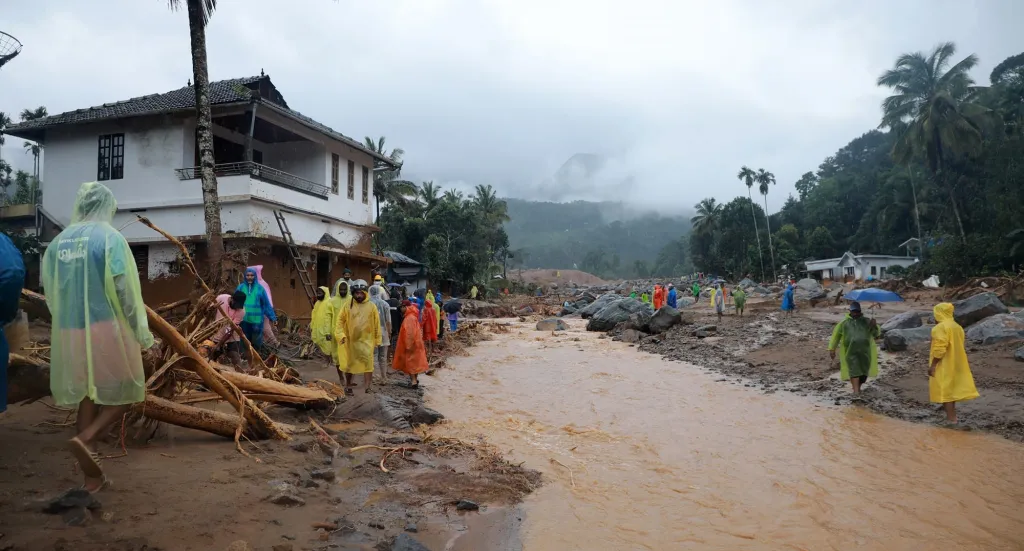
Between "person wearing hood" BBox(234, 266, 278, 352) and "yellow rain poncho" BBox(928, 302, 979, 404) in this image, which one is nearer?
"yellow rain poncho" BBox(928, 302, 979, 404)

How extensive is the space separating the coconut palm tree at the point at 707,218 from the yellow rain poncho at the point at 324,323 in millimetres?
69709

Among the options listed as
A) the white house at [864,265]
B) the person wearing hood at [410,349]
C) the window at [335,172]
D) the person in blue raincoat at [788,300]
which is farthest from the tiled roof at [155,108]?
the white house at [864,265]

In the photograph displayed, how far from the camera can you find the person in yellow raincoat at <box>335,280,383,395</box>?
8.46 meters

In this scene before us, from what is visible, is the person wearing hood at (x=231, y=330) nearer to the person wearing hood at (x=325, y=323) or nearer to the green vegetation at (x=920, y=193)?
the person wearing hood at (x=325, y=323)

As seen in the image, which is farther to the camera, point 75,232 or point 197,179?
point 197,179

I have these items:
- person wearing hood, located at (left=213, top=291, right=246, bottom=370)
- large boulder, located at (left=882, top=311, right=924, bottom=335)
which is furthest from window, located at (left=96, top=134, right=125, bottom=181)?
large boulder, located at (left=882, top=311, right=924, bottom=335)

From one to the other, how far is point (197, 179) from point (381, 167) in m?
8.23

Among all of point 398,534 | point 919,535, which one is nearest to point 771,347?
point 919,535

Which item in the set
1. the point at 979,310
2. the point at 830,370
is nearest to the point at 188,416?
the point at 830,370

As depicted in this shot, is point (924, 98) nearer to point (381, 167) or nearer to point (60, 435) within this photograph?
point (381, 167)

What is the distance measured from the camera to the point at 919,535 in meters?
4.73

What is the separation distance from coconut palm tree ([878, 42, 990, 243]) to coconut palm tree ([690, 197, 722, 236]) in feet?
111

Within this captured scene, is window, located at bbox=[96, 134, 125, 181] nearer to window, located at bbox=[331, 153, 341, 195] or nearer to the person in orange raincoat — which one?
window, located at bbox=[331, 153, 341, 195]

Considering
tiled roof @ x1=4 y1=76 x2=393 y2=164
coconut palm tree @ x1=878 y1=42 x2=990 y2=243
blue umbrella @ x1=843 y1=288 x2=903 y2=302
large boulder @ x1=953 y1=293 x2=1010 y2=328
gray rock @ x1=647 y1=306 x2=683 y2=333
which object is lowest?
gray rock @ x1=647 y1=306 x2=683 y2=333
